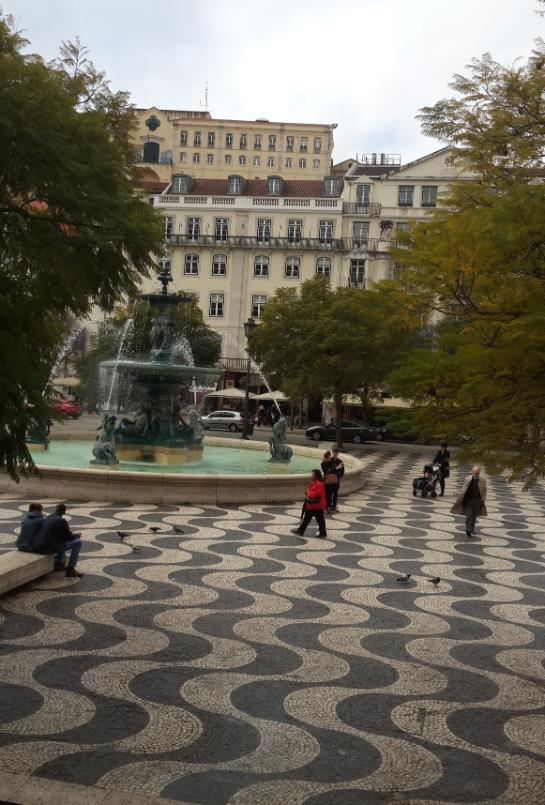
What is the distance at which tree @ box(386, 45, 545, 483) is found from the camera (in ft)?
15.5

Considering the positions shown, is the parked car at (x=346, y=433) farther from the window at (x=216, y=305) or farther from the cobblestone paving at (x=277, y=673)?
the cobblestone paving at (x=277, y=673)

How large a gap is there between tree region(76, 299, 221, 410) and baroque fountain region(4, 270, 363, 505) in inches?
686

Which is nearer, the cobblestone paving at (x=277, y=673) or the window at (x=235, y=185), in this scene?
the cobblestone paving at (x=277, y=673)

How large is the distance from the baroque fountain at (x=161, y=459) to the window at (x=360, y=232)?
1056 inches

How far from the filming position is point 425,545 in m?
11.8

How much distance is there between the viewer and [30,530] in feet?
28.5

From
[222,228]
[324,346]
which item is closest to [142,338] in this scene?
[222,228]

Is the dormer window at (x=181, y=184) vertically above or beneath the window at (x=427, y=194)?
above

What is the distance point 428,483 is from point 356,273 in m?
31.8

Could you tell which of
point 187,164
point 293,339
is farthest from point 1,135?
point 187,164

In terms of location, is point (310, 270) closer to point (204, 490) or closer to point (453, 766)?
point (204, 490)

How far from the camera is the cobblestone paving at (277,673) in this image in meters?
4.50

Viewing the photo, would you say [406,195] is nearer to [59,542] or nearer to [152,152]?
[152,152]

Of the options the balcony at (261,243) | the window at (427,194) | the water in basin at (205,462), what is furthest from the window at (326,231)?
the water in basin at (205,462)
